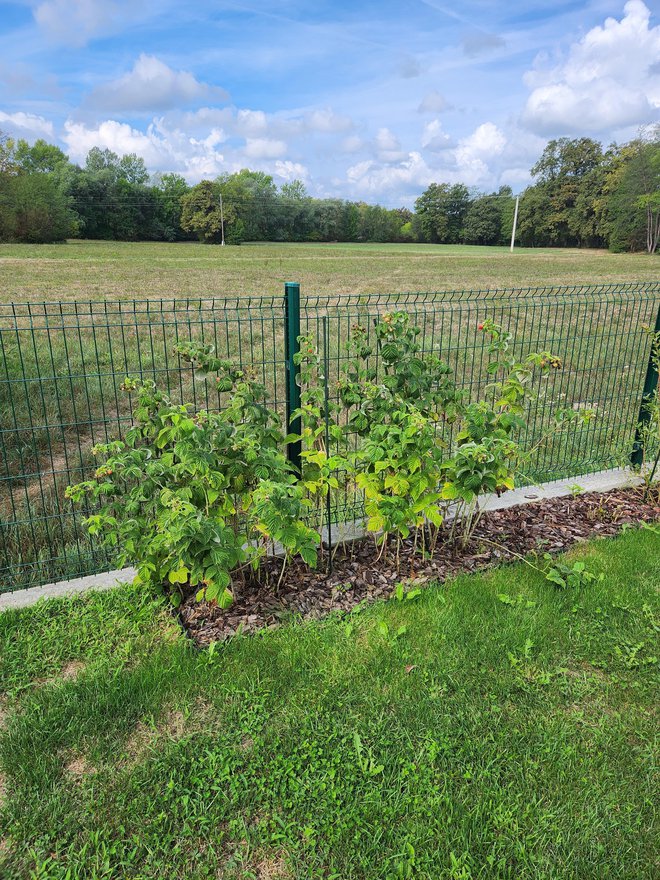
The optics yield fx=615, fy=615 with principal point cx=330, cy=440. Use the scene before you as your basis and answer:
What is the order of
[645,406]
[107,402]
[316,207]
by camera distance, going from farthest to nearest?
[316,207], [107,402], [645,406]

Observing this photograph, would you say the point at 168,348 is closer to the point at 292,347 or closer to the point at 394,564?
the point at 292,347

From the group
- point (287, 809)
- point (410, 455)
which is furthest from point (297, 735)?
point (410, 455)

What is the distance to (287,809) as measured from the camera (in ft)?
7.69

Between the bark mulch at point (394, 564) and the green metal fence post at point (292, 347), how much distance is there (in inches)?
30.2

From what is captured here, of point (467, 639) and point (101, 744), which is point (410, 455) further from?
point (101, 744)

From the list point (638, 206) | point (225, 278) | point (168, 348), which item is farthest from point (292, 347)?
point (638, 206)

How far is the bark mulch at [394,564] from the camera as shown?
3488 mm

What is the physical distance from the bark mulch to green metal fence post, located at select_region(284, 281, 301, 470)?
2.51 ft

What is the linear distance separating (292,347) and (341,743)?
8.28ft

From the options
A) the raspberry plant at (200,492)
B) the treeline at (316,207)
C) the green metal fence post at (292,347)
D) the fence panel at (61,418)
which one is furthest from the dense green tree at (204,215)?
the raspberry plant at (200,492)

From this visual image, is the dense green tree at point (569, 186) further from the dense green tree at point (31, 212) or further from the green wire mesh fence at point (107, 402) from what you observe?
the green wire mesh fence at point (107, 402)

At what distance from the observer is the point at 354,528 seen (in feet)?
13.9

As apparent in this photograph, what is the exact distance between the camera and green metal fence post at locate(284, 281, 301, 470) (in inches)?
163

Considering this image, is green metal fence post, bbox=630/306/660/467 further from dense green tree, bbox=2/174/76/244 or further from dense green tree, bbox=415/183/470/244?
dense green tree, bbox=415/183/470/244
